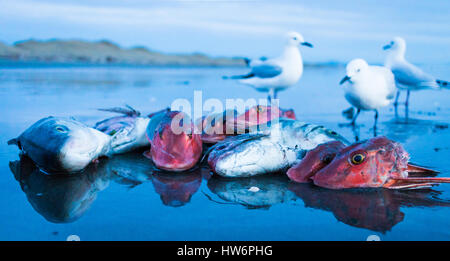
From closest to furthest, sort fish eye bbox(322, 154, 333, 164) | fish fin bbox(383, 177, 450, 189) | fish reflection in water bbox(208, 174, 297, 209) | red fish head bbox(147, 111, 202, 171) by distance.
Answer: fish reflection in water bbox(208, 174, 297, 209)
fish fin bbox(383, 177, 450, 189)
fish eye bbox(322, 154, 333, 164)
red fish head bbox(147, 111, 202, 171)

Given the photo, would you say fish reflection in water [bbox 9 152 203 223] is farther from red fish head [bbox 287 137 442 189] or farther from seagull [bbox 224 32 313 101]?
seagull [bbox 224 32 313 101]

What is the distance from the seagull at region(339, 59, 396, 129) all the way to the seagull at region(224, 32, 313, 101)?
2.82 m

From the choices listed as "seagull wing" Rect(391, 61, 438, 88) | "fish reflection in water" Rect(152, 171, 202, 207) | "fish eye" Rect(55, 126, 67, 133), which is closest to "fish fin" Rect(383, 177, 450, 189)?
"fish reflection in water" Rect(152, 171, 202, 207)

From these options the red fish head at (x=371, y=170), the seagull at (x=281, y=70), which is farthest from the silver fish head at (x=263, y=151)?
the seagull at (x=281, y=70)

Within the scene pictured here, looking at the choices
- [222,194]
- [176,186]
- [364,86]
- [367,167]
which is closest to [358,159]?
[367,167]

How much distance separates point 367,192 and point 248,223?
1.10 m

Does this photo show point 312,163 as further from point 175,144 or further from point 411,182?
point 175,144

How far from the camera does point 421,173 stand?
3.29 meters

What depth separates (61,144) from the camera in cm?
337

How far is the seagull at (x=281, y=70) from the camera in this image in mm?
9258

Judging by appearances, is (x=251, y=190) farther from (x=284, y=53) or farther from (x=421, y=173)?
(x=284, y=53)

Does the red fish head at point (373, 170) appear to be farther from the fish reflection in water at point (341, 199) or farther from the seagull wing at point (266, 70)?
the seagull wing at point (266, 70)

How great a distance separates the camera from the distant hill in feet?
77.9

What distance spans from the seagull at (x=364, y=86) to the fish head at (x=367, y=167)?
339 cm
